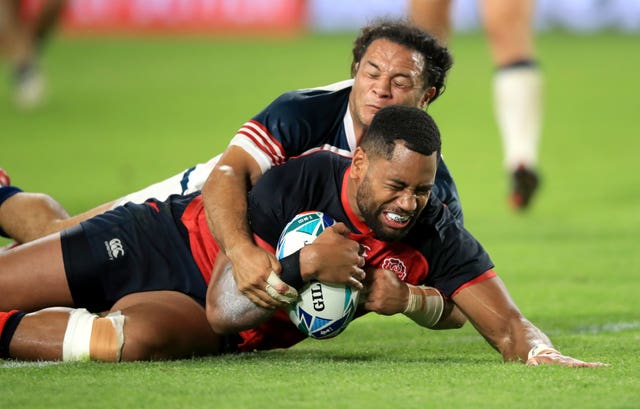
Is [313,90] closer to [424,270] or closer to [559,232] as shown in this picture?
[424,270]

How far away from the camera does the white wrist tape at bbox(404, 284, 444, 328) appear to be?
5.20 m

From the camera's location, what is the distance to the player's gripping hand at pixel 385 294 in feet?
16.9

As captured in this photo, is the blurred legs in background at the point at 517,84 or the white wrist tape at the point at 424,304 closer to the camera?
the white wrist tape at the point at 424,304

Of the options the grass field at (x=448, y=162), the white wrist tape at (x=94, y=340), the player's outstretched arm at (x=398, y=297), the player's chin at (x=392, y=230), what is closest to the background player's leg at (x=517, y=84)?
the grass field at (x=448, y=162)

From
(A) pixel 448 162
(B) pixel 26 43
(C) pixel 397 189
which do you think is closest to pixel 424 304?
(C) pixel 397 189

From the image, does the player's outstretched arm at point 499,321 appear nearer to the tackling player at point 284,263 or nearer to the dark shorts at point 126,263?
the tackling player at point 284,263

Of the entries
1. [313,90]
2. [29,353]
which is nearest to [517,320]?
[313,90]

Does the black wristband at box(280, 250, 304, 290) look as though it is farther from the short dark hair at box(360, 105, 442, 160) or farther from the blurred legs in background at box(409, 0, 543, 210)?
the blurred legs in background at box(409, 0, 543, 210)

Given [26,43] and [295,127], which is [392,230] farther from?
[26,43]

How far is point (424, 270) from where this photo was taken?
210 inches

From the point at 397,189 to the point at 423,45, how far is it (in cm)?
123

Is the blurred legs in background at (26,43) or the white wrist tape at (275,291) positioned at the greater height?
the blurred legs in background at (26,43)

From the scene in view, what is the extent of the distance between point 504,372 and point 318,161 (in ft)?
3.94

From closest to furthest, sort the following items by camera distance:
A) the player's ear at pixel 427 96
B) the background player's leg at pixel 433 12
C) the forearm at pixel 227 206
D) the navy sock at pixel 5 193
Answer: the forearm at pixel 227 206 → the player's ear at pixel 427 96 → the navy sock at pixel 5 193 → the background player's leg at pixel 433 12
